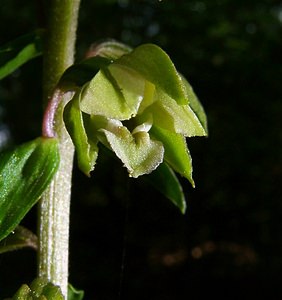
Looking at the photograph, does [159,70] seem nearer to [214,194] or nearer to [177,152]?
[177,152]

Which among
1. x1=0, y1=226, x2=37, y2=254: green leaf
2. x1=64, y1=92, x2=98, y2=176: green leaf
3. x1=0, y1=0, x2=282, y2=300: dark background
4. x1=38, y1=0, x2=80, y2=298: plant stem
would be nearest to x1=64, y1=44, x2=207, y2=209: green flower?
x1=64, y1=92, x2=98, y2=176: green leaf

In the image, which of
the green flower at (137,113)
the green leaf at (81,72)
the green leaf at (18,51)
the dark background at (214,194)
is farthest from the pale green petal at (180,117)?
the dark background at (214,194)

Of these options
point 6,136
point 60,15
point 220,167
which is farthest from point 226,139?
point 60,15

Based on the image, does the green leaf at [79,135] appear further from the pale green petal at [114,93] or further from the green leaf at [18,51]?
the green leaf at [18,51]

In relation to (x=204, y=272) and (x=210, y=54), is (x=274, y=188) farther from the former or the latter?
(x=210, y=54)

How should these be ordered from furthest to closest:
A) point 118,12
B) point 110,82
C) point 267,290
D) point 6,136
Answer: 1. point 6,136
2. point 118,12
3. point 267,290
4. point 110,82

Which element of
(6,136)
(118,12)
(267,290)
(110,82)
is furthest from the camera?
(6,136)

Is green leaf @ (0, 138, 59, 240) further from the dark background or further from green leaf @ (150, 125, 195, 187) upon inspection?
the dark background
